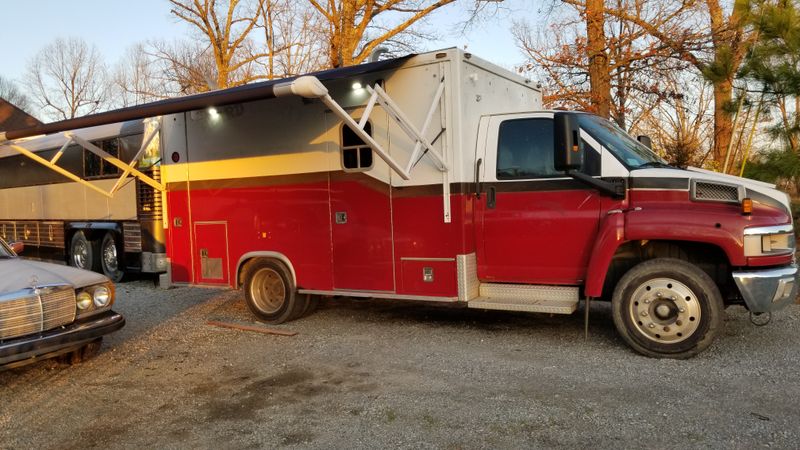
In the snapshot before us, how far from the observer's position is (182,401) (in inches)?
198

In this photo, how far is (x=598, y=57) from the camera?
41.9 feet

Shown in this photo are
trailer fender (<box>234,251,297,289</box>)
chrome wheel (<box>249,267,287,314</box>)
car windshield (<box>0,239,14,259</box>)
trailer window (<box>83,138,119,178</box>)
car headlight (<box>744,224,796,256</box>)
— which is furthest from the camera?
trailer window (<box>83,138,119,178</box>)

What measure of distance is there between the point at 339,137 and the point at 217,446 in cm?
377

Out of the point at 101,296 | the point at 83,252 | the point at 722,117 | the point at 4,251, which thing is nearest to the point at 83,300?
the point at 101,296

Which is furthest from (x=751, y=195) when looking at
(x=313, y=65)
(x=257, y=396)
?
(x=313, y=65)

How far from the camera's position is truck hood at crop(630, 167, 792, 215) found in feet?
17.5

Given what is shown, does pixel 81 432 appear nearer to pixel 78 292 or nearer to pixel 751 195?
pixel 78 292

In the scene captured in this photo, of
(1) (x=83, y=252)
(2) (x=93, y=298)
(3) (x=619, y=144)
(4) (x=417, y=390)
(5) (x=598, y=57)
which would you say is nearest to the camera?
(4) (x=417, y=390)

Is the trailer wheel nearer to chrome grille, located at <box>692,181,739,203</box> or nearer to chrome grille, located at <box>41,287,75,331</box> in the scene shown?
chrome grille, located at <box>41,287,75,331</box>

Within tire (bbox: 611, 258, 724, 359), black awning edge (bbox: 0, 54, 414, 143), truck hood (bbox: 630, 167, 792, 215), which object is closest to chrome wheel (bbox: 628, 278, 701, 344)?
tire (bbox: 611, 258, 724, 359)

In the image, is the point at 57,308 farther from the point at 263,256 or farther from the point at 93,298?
the point at 263,256

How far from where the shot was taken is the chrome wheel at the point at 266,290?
7.70 m

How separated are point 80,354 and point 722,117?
30.8 feet

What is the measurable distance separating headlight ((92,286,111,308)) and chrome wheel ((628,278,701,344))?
4.91 metres
